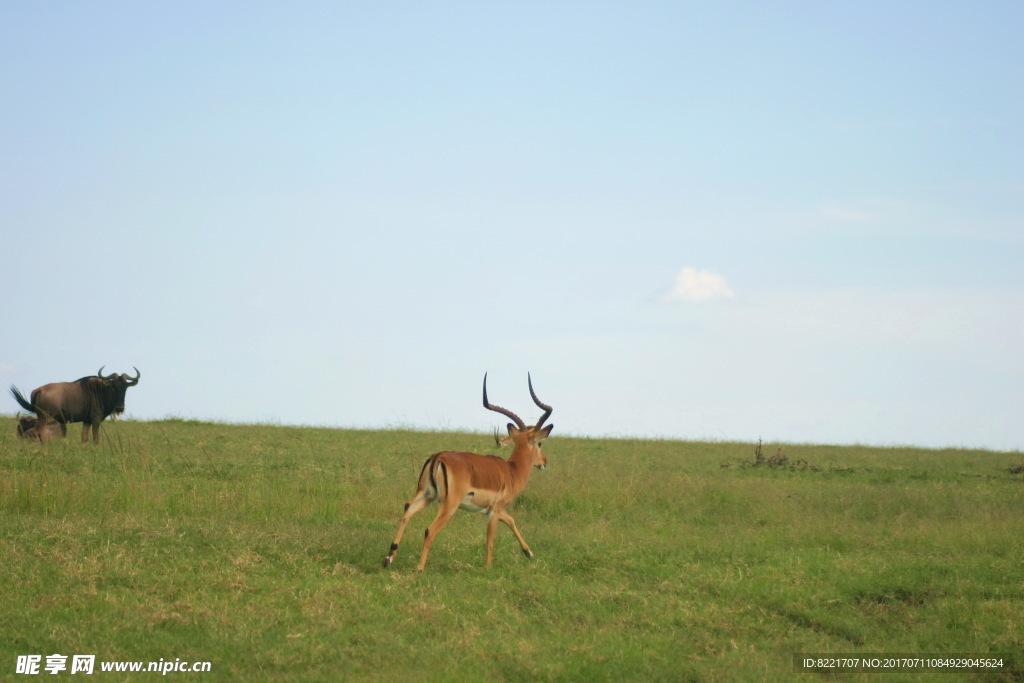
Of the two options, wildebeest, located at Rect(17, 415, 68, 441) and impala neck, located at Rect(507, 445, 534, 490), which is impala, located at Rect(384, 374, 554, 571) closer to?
impala neck, located at Rect(507, 445, 534, 490)

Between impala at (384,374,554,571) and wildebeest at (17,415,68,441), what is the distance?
539 inches

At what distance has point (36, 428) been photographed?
2134 cm

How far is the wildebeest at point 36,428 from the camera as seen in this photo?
20875mm

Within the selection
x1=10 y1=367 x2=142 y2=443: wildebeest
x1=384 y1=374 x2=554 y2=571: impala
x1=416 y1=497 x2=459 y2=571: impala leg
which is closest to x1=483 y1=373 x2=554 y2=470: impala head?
x1=384 y1=374 x2=554 y2=571: impala

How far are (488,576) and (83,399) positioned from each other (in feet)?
52.8

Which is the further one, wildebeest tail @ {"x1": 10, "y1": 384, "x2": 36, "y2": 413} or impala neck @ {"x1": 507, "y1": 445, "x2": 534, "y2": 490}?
wildebeest tail @ {"x1": 10, "y1": 384, "x2": 36, "y2": 413}

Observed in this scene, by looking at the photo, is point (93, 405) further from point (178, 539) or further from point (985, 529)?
point (985, 529)

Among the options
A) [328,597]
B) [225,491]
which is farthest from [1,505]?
[328,597]

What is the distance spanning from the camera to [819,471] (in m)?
21.0

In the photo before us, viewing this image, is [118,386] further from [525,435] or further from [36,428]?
[525,435]

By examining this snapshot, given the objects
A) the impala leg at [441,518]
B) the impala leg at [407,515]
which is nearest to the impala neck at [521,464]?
the impala leg at [441,518]

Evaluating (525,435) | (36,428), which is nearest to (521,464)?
(525,435)

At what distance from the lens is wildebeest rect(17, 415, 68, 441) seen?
20.9 meters

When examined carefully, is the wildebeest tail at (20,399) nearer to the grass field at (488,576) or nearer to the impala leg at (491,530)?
the grass field at (488,576)
